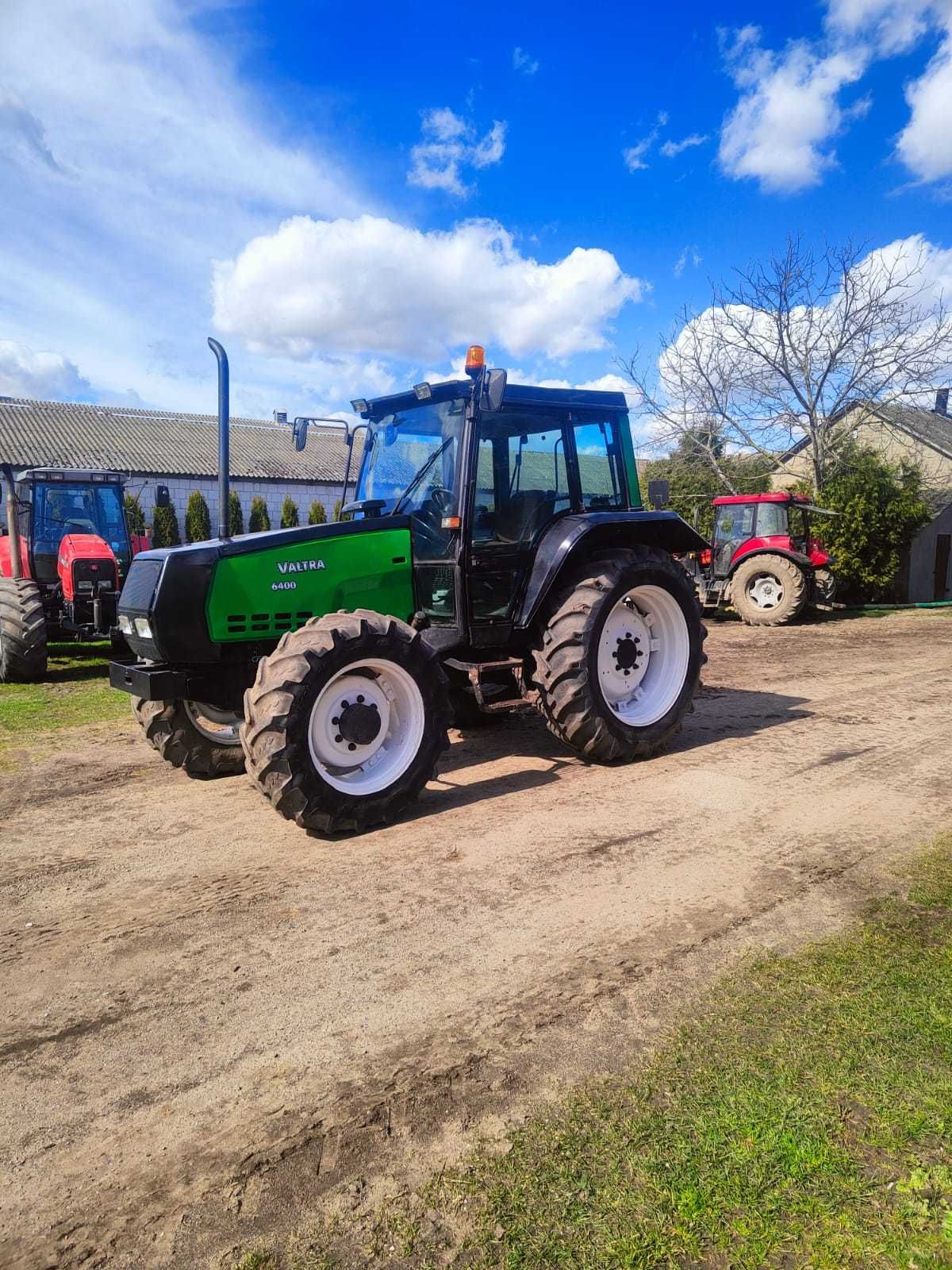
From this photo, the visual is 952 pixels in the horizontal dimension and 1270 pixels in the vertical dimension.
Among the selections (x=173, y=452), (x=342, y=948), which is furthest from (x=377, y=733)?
(x=173, y=452)

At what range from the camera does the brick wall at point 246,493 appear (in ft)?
98.3

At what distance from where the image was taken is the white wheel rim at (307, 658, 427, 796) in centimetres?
438

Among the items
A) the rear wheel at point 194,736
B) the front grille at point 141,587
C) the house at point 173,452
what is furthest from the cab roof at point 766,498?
the house at point 173,452

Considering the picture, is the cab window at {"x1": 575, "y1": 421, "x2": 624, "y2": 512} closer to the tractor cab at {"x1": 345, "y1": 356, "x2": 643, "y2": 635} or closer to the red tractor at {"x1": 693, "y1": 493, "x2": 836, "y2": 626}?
the tractor cab at {"x1": 345, "y1": 356, "x2": 643, "y2": 635}

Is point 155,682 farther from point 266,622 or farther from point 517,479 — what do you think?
point 517,479

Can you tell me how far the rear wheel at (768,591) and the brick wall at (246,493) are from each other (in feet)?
63.3

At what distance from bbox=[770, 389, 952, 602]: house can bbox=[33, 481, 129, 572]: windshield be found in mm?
14173

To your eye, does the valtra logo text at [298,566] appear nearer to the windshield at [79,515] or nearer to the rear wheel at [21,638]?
the rear wheel at [21,638]

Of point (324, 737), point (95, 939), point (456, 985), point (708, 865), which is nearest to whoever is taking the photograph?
point (456, 985)

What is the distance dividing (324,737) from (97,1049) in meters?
1.97

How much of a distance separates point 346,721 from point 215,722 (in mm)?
1371

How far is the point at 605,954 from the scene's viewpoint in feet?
10.2

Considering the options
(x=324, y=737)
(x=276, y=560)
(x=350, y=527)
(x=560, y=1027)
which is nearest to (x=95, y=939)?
(x=324, y=737)

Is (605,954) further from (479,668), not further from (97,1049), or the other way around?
(479,668)
